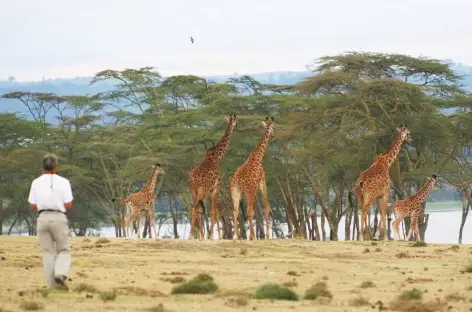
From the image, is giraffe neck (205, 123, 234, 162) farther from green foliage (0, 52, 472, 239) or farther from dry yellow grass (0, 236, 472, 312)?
green foliage (0, 52, 472, 239)

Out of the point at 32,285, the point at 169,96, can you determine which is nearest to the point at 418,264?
the point at 32,285

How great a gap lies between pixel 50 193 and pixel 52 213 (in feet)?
0.85

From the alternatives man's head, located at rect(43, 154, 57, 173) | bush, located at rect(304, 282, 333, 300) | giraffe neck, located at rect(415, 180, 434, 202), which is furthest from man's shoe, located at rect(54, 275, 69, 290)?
giraffe neck, located at rect(415, 180, 434, 202)

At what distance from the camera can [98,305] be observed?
1391cm

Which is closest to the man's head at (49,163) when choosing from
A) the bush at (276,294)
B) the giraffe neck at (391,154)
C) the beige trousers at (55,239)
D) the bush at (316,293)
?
the beige trousers at (55,239)

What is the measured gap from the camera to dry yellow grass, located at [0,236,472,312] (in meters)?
14.4

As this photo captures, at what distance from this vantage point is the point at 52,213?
15211 millimetres

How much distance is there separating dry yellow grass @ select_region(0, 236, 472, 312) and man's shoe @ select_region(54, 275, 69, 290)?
0.12m

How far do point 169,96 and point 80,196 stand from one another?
6114 mm

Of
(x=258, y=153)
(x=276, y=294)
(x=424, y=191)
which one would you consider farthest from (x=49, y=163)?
(x=424, y=191)

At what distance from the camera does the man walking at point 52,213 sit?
15125mm

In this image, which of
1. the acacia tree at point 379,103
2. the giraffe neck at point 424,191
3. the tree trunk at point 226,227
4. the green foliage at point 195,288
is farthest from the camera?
the tree trunk at point 226,227

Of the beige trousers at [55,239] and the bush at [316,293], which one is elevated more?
the beige trousers at [55,239]

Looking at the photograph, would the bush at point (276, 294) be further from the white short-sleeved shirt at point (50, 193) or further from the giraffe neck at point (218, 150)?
the giraffe neck at point (218, 150)
